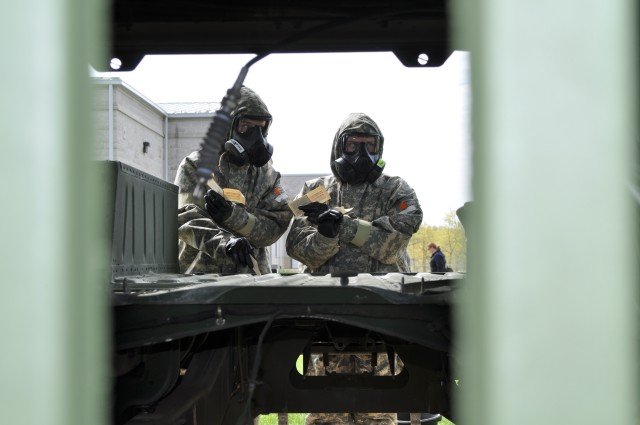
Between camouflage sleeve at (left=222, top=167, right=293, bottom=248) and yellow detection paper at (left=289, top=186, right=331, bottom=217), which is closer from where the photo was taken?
yellow detection paper at (left=289, top=186, right=331, bottom=217)

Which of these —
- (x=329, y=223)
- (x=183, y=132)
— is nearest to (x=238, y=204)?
(x=329, y=223)

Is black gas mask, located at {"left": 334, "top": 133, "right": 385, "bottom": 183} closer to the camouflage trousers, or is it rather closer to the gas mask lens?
the gas mask lens

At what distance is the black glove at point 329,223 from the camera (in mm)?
3344

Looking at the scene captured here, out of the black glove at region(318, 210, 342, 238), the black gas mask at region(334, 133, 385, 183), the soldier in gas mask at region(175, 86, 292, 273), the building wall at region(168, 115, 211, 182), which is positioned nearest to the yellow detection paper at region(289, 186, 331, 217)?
the black glove at region(318, 210, 342, 238)

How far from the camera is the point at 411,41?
7.50 ft

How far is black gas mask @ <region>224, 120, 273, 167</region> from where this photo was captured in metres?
3.73

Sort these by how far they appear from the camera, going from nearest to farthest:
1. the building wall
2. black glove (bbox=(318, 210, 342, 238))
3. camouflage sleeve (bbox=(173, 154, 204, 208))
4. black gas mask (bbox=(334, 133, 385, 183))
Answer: black glove (bbox=(318, 210, 342, 238)) → camouflage sleeve (bbox=(173, 154, 204, 208)) → black gas mask (bbox=(334, 133, 385, 183)) → the building wall

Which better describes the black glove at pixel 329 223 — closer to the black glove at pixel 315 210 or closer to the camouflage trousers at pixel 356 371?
the black glove at pixel 315 210

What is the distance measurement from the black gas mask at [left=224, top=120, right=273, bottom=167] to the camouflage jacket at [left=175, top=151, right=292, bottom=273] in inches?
4.5

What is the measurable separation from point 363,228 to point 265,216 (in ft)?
1.88

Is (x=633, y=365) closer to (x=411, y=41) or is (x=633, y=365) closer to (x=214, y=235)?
(x=411, y=41)

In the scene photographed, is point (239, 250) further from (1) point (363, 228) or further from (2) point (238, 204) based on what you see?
(1) point (363, 228)

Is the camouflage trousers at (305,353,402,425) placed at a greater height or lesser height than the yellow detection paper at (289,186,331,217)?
lesser

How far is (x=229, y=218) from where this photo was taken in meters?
3.46
